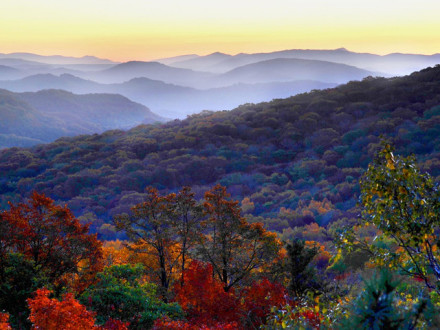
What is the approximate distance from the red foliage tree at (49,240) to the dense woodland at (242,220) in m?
0.06

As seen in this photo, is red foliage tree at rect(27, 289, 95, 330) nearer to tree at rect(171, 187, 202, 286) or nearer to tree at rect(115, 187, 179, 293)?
tree at rect(115, 187, 179, 293)

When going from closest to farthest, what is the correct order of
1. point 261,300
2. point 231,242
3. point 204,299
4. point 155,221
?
point 261,300, point 204,299, point 155,221, point 231,242

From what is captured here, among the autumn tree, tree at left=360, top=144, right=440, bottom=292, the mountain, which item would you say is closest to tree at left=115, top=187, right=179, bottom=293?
the autumn tree

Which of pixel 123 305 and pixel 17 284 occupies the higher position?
pixel 17 284

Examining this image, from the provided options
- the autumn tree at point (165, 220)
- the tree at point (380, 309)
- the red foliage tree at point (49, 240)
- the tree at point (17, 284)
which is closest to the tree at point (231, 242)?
the autumn tree at point (165, 220)

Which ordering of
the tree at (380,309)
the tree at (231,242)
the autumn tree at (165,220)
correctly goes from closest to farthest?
1. the tree at (380,309)
2. the autumn tree at (165,220)
3. the tree at (231,242)

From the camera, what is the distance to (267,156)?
89.2 meters

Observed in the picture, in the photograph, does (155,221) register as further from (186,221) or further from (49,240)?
(49,240)

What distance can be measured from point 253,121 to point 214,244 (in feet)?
282

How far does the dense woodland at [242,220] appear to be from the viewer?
7.82 meters

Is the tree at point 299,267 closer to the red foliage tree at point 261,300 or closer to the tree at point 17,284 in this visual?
the red foliage tree at point 261,300

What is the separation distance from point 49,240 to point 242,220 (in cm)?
1011

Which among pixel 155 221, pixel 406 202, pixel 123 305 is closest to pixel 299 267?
pixel 155 221

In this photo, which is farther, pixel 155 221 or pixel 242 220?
pixel 242 220
